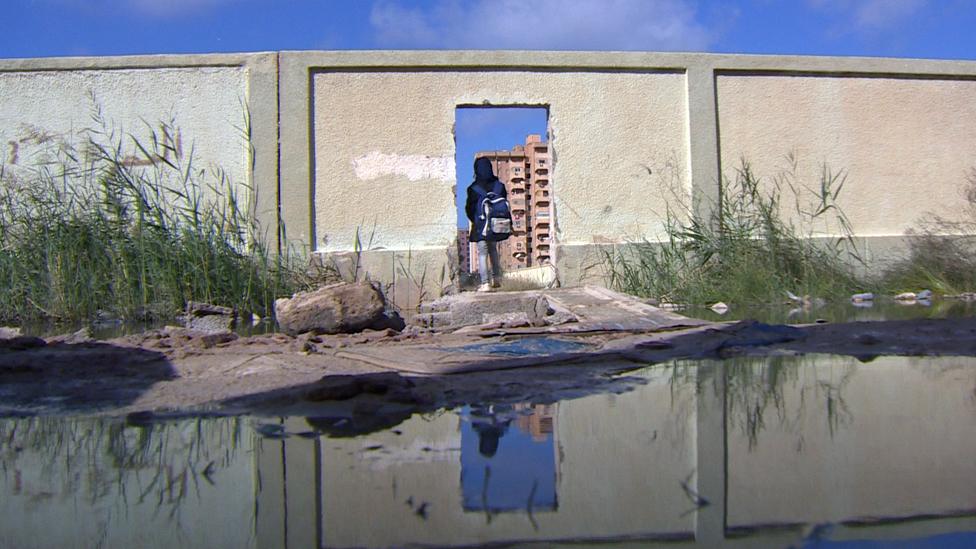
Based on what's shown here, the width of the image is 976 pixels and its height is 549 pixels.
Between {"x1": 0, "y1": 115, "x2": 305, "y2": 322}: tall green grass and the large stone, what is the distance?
2.02 metres

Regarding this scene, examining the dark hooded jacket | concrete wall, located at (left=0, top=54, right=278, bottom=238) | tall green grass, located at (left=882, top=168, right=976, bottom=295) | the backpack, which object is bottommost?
tall green grass, located at (left=882, top=168, right=976, bottom=295)

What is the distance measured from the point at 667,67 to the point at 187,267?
5303 millimetres

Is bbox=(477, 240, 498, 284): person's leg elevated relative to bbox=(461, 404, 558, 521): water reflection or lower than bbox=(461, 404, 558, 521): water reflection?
elevated

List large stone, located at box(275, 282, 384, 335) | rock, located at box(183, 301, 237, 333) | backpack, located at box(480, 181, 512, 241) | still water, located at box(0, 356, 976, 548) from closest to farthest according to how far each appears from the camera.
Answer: still water, located at box(0, 356, 976, 548)
large stone, located at box(275, 282, 384, 335)
rock, located at box(183, 301, 237, 333)
backpack, located at box(480, 181, 512, 241)

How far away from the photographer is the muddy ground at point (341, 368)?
2789mm

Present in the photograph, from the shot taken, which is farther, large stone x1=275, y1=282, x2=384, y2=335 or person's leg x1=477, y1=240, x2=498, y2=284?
person's leg x1=477, y1=240, x2=498, y2=284

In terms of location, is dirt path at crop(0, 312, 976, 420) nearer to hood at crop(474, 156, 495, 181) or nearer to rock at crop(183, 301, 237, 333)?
rock at crop(183, 301, 237, 333)

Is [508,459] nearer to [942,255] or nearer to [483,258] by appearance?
[483,258]

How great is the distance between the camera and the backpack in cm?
883

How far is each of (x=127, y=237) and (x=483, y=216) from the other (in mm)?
3558

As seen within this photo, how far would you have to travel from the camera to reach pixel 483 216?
895 centimetres

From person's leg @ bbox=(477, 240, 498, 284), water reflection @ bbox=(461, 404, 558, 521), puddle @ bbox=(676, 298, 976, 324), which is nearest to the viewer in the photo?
water reflection @ bbox=(461, 404, 558, 521)

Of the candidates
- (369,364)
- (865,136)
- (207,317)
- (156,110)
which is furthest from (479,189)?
(369,364)

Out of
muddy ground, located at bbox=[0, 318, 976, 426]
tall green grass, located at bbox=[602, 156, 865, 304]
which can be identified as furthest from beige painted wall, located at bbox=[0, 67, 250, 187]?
tall green grass, located at bbox=[602, 156, 865, 304]
